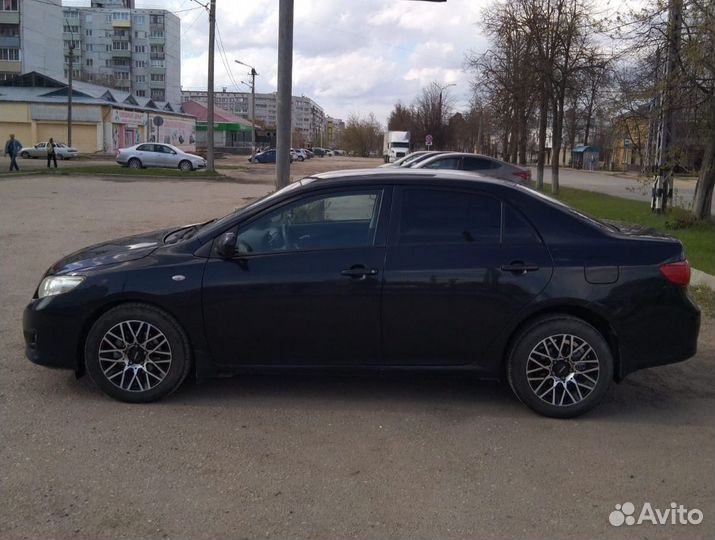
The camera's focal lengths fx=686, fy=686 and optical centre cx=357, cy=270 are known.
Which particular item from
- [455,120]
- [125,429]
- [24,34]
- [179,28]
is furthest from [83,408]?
[179,28]

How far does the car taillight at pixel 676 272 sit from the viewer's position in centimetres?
478

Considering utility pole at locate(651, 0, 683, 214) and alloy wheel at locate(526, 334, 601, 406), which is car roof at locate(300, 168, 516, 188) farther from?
utility pole at locate(651, 0, 683, 214)

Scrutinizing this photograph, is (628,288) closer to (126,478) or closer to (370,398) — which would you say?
(370,398)

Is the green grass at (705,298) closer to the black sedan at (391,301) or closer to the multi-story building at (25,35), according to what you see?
the black sedan at (391,301)

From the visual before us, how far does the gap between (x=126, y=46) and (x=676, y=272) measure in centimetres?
12767

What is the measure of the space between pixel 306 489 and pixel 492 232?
2209 mm

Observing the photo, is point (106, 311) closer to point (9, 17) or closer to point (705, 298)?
point (705, 298)

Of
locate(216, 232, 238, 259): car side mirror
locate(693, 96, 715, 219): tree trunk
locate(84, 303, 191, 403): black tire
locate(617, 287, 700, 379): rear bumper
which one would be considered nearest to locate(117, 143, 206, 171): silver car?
locate(693, 96, 715, 219): tree trunk

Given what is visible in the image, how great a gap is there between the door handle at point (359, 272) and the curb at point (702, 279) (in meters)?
5.64

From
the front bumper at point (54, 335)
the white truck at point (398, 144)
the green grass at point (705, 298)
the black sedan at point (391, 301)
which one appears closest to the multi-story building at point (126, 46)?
the white truck at point (398, 144)

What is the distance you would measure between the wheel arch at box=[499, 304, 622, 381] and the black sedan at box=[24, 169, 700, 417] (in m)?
0.01

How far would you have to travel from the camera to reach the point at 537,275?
4.73m

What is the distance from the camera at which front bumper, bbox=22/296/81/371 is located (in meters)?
→ 4.82

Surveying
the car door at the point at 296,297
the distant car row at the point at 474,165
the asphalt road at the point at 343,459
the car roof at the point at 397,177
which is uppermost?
the distant car row at the point at 474,165
